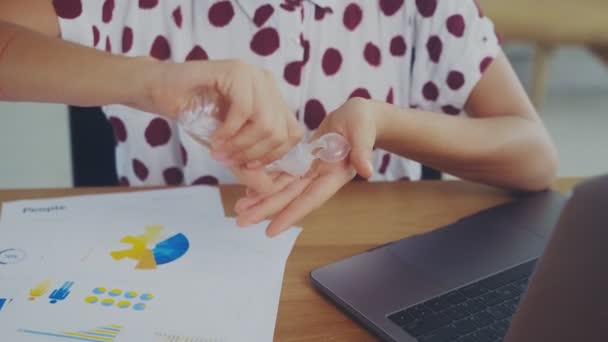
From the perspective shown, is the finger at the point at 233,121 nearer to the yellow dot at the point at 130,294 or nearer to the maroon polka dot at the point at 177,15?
the yellow dot at the point at 130,294

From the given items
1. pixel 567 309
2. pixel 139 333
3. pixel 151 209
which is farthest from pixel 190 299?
pixel 567 309

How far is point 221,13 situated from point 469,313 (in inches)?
20.2

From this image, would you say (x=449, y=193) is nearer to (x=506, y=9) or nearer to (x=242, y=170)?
(x=242, y=170)

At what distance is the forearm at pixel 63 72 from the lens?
2.02 feet

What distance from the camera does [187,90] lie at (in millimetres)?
597

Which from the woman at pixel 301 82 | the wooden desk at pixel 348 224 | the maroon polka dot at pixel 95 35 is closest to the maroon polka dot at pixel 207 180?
the woman at pixel 301 82

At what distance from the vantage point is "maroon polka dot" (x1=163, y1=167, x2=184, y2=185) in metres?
0.93

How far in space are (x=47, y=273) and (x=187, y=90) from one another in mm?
208

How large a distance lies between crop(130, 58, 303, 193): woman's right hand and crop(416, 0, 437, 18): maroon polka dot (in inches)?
13.9

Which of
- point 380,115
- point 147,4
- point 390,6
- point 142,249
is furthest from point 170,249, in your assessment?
point 390,6

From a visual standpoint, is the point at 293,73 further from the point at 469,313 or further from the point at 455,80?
the point at 469,313

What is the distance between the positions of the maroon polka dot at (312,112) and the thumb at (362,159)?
0.95ft

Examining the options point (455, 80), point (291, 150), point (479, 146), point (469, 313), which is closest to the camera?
point (469, 313)

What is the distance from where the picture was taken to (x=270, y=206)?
0.63 meters
